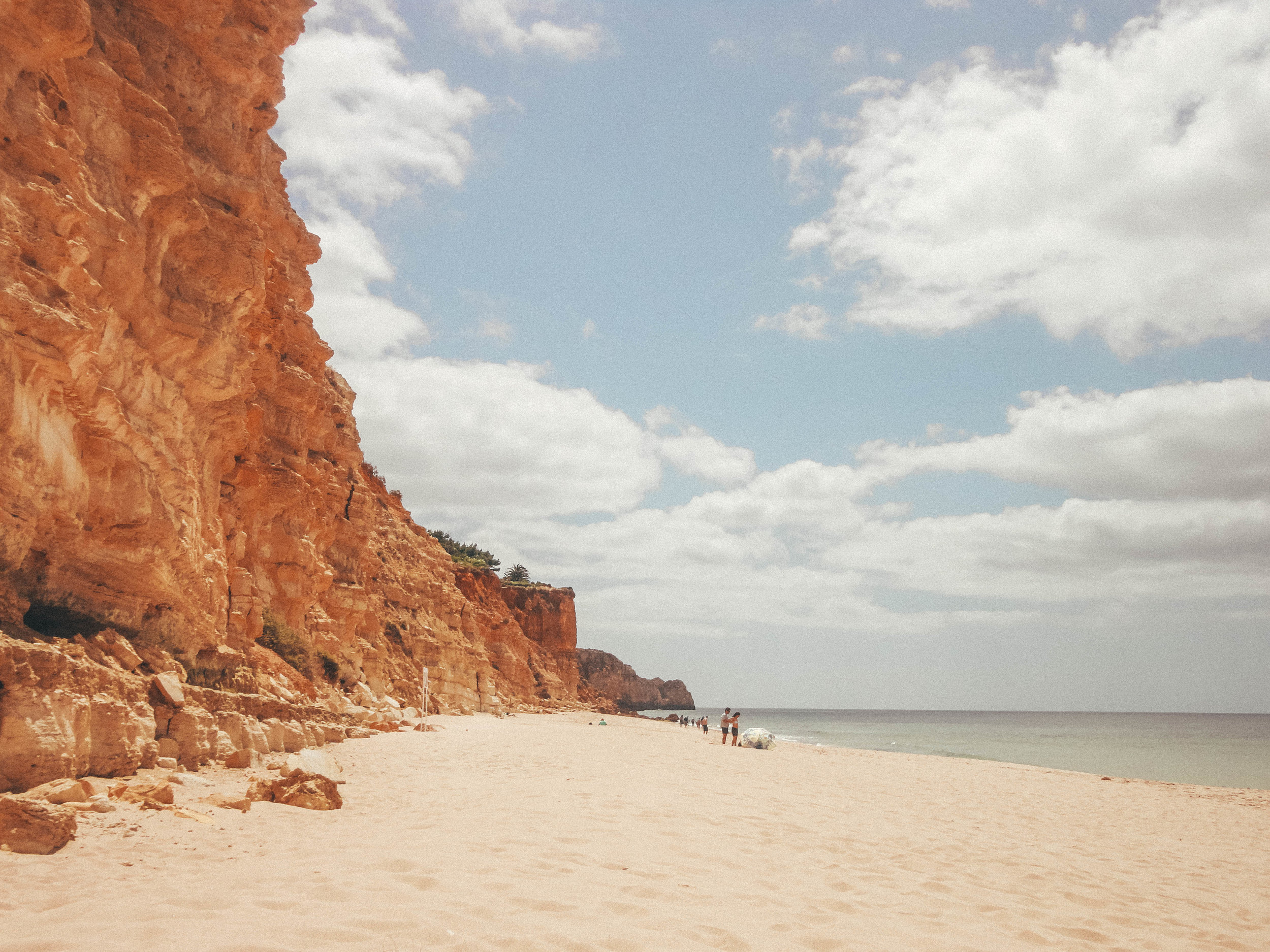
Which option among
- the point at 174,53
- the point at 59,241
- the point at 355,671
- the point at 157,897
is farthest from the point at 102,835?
the point at 355,671

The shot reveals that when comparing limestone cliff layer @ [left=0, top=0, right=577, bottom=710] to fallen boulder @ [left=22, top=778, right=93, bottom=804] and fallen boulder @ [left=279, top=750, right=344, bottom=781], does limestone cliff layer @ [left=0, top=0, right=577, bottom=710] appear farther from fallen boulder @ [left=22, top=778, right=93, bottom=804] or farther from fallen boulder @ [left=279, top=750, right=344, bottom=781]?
fallen boulder @ [left=279, top=750, right=344, bottom=781]

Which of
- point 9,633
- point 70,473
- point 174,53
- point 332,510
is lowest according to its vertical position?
point 9,633

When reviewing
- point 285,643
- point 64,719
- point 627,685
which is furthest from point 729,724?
point 627,685

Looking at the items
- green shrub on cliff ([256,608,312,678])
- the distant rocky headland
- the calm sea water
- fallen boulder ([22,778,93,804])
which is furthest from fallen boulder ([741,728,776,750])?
fallen boulder ([22,778,93,804])

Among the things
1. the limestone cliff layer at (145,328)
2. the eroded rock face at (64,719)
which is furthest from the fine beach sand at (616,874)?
the limestone cliff layer at (145,328)

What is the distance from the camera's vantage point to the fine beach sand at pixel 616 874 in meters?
3.72

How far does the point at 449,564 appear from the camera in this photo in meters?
38.3

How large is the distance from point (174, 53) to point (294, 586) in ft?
38.6

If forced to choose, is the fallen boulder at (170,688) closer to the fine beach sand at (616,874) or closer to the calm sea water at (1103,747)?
the fine beach sand at (616,874)

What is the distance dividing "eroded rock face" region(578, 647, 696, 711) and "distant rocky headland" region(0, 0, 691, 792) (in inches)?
3083

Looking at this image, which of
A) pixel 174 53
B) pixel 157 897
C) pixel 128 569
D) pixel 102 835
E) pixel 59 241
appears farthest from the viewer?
pixel 174 53

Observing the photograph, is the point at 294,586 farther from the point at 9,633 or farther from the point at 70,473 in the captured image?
the point at 9,633

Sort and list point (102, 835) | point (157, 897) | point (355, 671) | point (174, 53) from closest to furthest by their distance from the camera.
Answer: point (157, 897), point (102, 835), point (174, 53), point (355, 671)

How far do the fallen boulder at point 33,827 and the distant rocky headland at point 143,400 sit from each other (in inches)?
33.4
